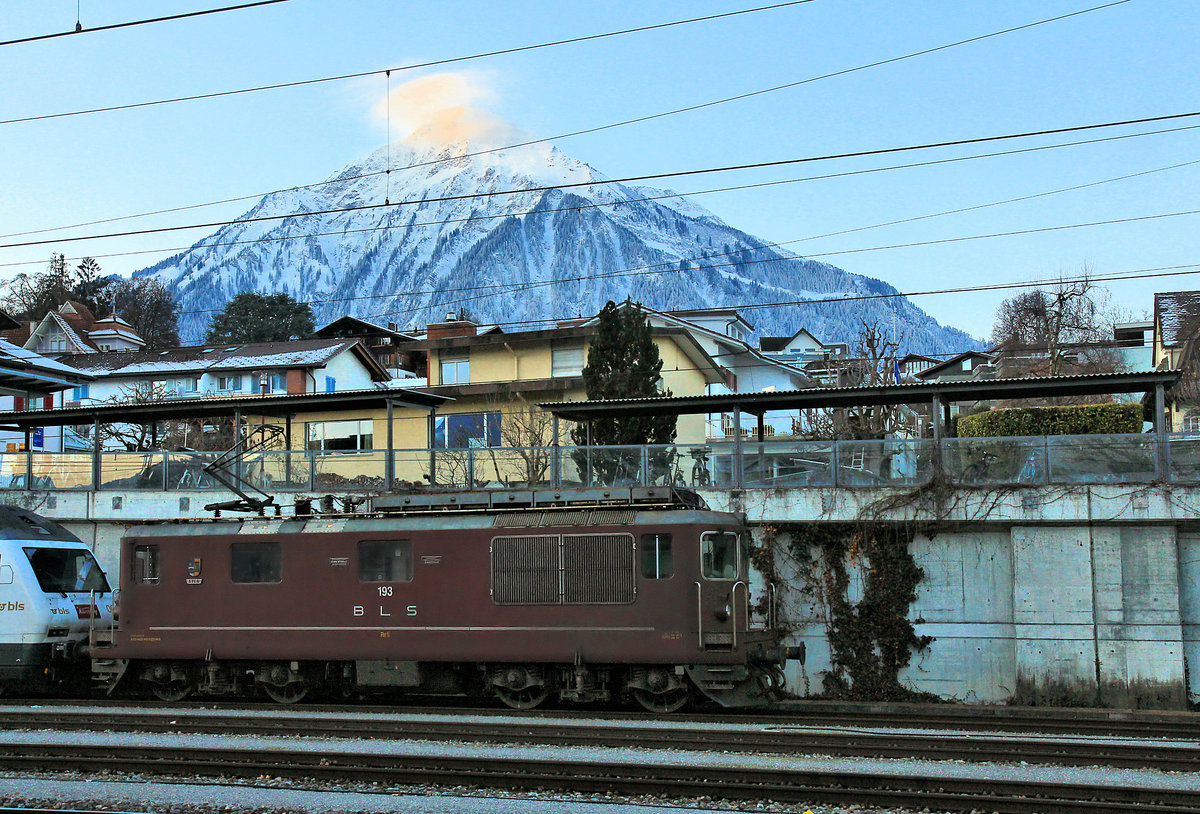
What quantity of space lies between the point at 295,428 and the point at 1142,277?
1086 inches

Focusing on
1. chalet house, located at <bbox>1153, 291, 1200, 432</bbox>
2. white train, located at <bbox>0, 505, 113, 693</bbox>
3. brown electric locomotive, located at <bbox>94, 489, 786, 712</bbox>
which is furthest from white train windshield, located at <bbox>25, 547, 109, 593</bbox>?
chalet house, located at <bbox>1153, 291, 1200, 432</bbox>

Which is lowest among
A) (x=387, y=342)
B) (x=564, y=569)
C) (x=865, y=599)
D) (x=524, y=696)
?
(x=524, y=696)

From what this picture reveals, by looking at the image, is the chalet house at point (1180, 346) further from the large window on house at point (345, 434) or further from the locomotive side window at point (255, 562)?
the locomotive side window at point (255, 562)

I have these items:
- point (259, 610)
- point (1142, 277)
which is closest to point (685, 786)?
point (259, 610)

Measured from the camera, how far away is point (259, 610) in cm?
1855

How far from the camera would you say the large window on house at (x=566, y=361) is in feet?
153

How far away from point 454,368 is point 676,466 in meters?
27.2

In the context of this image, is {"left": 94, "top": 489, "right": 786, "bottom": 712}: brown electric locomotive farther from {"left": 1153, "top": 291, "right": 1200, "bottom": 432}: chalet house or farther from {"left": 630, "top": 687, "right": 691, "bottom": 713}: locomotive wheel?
{"left": 1153, "top": 291, "right": 1200, "bottom": 432}: chalet house

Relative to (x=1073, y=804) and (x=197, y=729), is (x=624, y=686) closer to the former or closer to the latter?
(x=197, y=729)

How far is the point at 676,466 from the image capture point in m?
22.5

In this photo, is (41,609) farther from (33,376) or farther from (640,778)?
(640,778)

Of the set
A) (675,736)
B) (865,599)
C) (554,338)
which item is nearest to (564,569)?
(675,736)

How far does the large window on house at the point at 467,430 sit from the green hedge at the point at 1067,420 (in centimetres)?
2148

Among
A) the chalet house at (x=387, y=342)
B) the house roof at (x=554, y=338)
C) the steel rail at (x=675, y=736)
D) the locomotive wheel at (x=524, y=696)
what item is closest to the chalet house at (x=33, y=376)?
the steel rail at (x=675, y=736)
